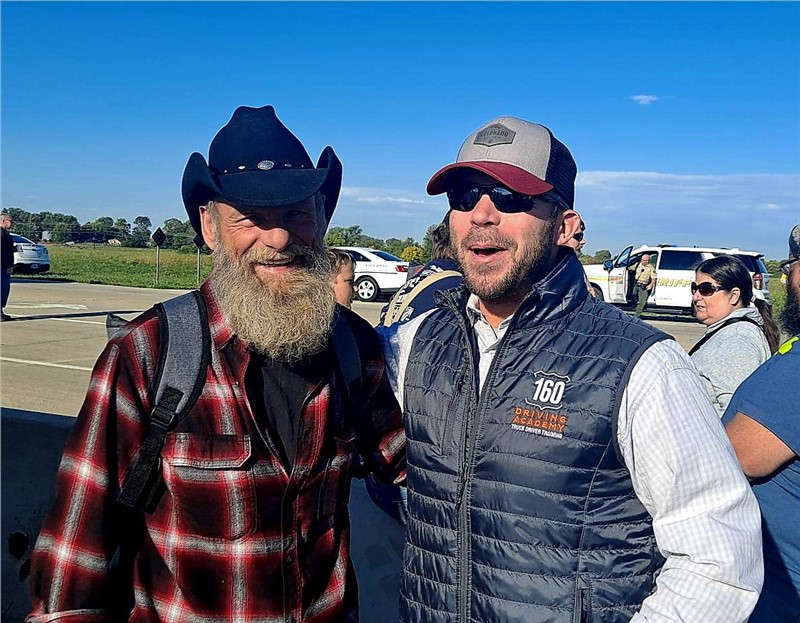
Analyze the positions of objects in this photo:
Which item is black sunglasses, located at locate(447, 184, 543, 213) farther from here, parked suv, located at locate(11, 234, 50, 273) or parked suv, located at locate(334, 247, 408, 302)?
parked suv, located at locate(11, 234, 50, 273)

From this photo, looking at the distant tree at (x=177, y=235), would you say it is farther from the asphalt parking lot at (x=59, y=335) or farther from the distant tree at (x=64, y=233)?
the asphalt parking lot at (x=59, y=335)

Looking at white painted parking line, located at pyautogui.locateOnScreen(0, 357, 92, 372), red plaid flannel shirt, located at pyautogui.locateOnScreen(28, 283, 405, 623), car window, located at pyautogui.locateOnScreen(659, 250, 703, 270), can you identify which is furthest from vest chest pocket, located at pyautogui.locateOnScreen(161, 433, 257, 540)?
car window, located at pyautogui.locateOnScreen(659, 250, 703, 270)

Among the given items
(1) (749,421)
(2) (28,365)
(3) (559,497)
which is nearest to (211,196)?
(3) (559,497)

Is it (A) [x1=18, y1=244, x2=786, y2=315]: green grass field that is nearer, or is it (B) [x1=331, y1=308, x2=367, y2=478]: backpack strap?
(B) [x1=331, y1=308, x2=367, y2=478]: backpack strap

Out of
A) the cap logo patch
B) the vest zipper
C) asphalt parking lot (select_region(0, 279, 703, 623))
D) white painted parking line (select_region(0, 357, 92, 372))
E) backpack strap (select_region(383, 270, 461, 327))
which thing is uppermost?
the cap logo patch

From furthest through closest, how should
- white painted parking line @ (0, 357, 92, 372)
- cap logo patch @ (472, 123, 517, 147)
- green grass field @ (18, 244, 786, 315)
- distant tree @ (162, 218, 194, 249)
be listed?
1. distant tree @ (162, 218, 194, 249)
2. green grass field @ (18, 244, 786, 315)
3. white painted parking line @ (0, 357, 92, 372)
4. cap logo patch @ (472, 123, 517, 147)

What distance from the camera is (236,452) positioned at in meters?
2.07

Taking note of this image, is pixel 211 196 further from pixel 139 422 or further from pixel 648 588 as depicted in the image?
pixel 648 588

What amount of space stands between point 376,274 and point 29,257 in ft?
37.0

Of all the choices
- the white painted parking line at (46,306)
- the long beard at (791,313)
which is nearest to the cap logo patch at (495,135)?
the long beard at (791,313)

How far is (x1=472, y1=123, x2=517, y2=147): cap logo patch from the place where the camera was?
7.36 ft

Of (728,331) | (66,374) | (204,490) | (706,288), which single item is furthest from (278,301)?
(66,374)

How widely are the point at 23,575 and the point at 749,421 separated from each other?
3601 mm

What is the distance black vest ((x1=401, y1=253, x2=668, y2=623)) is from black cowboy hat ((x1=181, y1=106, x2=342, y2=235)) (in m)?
0.71
